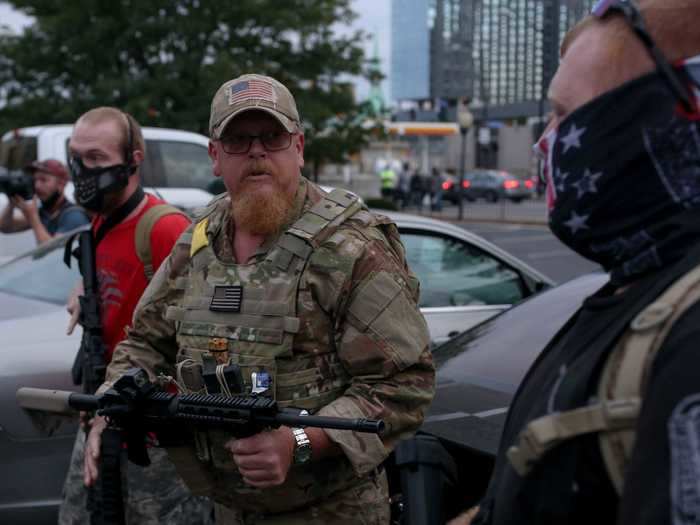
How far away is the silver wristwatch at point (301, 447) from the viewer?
84.0 inches

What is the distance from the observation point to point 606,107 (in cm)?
131

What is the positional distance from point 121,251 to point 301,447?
46.4 inches

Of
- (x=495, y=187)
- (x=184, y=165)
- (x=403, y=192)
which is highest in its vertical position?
(x=495, y=187)

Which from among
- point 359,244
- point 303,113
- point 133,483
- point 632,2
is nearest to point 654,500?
point 632,2

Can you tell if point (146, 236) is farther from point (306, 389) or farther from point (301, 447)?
point (301, 447)

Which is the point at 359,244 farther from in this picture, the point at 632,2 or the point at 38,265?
the point at 38,265

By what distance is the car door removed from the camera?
4930 mm

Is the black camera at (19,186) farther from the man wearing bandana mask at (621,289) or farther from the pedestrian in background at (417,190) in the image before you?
the pedestrian in background at (417,190)

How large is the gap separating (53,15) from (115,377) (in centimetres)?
1833

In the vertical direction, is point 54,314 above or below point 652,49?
below

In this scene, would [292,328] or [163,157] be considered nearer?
[292,328]

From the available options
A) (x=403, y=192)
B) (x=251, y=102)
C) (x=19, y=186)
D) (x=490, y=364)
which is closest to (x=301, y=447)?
(x=251, y=102)

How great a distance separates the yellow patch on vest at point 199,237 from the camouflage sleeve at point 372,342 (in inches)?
14.0

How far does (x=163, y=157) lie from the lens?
945cm
